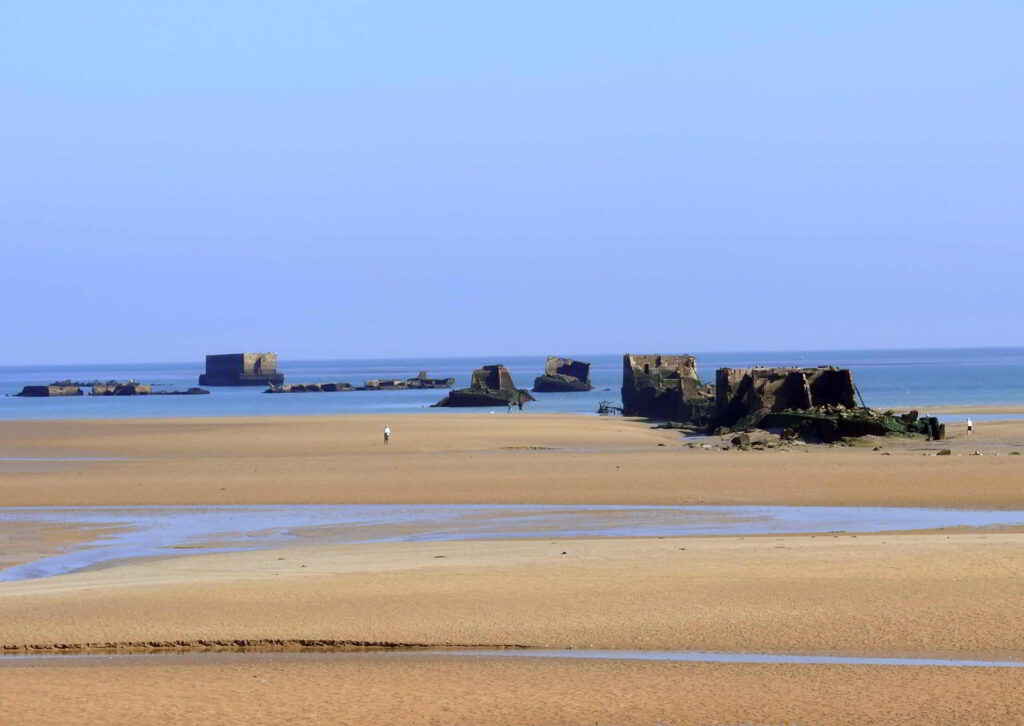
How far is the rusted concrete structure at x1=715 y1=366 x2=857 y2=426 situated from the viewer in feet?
162

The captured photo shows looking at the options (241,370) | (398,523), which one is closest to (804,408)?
(398,523)

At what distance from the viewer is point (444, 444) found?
45.5 m

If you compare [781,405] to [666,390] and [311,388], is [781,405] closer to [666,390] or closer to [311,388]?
[666,390]

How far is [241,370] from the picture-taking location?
169 metres

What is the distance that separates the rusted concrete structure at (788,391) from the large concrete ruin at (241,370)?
396 ft

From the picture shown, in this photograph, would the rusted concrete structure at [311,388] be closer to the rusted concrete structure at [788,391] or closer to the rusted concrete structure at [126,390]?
the rusted concrete structure at [126,390]

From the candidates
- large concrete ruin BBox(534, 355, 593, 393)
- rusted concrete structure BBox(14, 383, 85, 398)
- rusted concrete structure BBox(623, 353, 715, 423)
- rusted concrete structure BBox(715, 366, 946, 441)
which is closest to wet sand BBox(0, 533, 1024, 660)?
rusted concrete structure BBox(715, 366, 946, 441)

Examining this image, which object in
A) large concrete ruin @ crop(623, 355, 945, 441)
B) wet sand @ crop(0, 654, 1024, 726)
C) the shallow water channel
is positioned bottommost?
the shallow water channel

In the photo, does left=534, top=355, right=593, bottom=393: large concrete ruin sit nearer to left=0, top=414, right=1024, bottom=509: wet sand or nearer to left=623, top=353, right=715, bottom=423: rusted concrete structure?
left=623, top=353, right=715, bottom=423: rusted concrete structure

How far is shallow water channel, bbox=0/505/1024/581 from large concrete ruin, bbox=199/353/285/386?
471 ft

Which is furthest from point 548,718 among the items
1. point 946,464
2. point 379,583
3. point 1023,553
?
point 946,464

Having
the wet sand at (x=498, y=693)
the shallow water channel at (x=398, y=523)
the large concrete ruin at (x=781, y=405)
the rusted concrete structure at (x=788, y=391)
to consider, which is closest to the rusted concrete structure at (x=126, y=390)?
the large concrete ruin at (x=781, y=405)

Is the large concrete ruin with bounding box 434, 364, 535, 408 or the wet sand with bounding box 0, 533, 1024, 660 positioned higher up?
the large concrete ruin with bounding box 434, 364, 535, 408

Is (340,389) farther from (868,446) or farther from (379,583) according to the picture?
(379,583)
